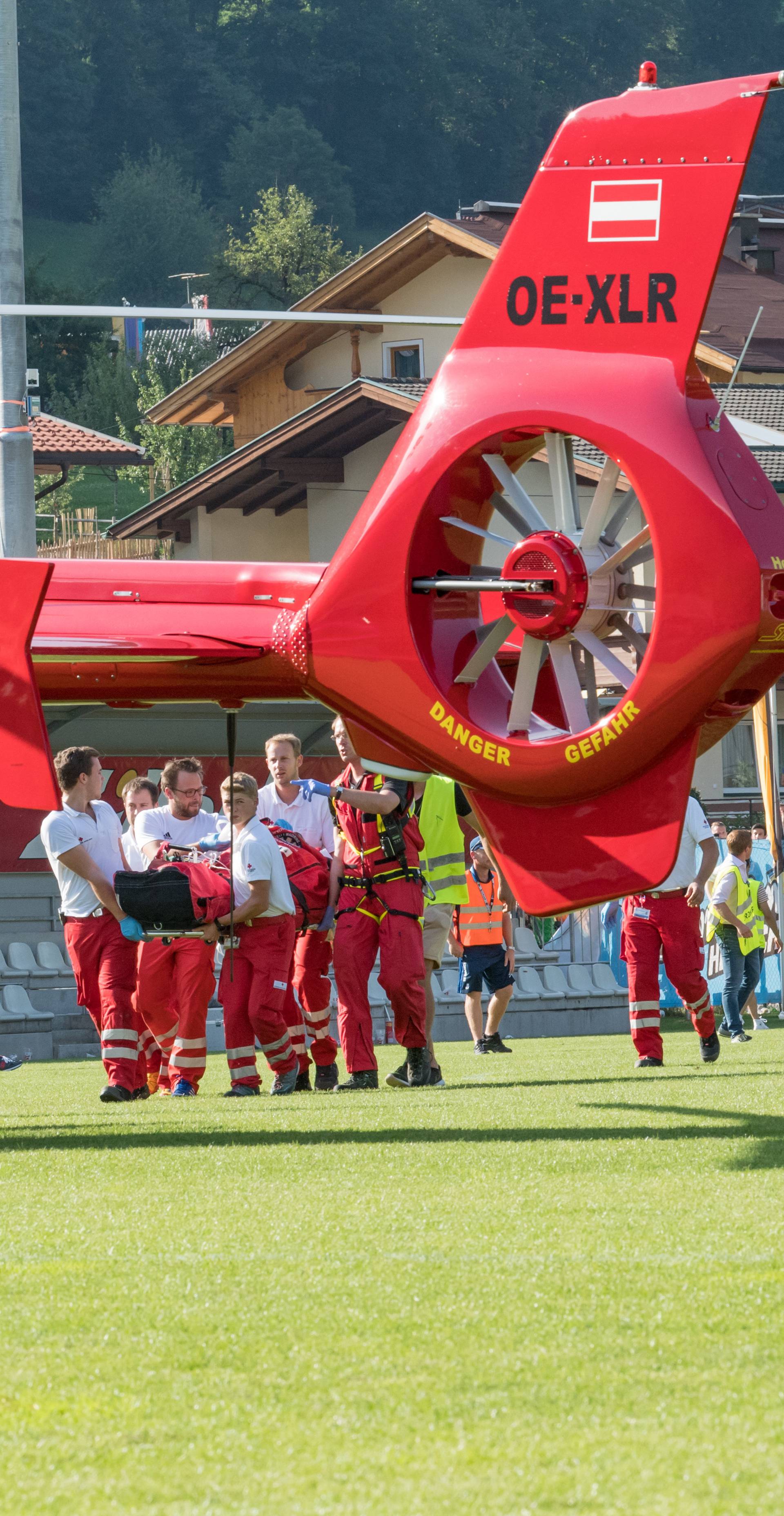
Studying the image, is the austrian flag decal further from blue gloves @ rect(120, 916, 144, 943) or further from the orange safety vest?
the orange safety vest

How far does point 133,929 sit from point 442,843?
3.24 m

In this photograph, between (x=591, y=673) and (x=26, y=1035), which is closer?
(x=591, y=673)

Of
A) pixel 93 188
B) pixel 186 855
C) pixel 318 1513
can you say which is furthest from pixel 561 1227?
pixel 93 188

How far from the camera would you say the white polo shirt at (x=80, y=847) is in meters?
12.0

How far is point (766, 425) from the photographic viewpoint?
30172mm

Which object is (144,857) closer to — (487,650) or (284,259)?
(487,650)

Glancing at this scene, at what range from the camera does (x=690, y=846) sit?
13.4m

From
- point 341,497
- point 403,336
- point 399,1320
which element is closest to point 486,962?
point 399,1320

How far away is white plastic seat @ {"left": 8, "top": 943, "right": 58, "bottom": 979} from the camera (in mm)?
19312

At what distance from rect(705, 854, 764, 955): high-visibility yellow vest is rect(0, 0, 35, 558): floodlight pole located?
7078mm

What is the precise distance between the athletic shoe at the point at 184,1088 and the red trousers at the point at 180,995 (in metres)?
0.02

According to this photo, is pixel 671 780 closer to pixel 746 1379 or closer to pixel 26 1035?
pixel 746 1379

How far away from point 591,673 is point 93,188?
110 m

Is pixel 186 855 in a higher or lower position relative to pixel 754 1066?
higher
